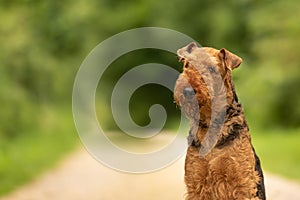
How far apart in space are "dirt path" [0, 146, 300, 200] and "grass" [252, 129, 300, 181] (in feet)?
1.90

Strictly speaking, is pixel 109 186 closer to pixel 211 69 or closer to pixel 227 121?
pixel 227 121

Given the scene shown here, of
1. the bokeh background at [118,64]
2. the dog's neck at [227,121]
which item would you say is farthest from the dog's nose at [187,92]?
the bokeh background at [118,64]

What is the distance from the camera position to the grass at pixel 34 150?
413 inches

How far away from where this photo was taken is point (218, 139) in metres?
5.25

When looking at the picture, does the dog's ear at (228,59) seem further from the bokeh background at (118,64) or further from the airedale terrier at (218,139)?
the bokeh background at (118,64)

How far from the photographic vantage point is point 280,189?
934 centimetres

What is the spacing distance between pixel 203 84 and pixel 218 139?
19.9 inches

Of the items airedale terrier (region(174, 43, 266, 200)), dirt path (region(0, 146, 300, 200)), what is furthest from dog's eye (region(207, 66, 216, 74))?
dirt path (region(0, 146, 300, 200))

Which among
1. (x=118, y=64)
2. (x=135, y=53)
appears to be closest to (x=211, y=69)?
(x=135, y=53)

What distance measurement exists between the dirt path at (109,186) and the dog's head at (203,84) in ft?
13.0

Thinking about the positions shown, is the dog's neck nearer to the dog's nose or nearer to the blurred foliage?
Result: the dog's nose

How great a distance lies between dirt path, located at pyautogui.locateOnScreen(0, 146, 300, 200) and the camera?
9328 millimetres

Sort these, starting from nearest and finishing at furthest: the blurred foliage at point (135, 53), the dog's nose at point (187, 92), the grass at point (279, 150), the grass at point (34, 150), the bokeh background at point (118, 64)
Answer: the dog's nose at point (187, 92) < the grass at point (34, 150) < the grass at point (279, 150) < the bokeh background at point (118, 64) < the blurred foliage at point (135, 53)

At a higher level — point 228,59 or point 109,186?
point 109,186
